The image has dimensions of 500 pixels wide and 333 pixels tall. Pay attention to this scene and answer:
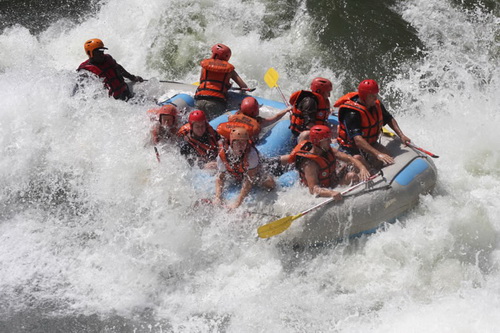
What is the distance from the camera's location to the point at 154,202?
499 centimetres

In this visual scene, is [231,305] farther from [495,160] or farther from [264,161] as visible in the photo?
[495,160]

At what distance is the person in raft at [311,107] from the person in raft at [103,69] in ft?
7.41

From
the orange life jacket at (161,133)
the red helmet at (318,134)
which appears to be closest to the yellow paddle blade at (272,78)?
the orange life jacket at (161,133)

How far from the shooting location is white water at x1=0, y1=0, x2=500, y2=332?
4.30 metres

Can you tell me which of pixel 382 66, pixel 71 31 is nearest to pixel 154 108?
pixel 382 66

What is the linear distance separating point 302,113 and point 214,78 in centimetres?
129

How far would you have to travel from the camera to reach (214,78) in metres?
5.78

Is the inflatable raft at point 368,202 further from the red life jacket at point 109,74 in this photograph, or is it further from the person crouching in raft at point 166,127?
the red life jacket at point 109,74

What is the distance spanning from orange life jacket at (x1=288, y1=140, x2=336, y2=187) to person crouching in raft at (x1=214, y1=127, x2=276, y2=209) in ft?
1.00

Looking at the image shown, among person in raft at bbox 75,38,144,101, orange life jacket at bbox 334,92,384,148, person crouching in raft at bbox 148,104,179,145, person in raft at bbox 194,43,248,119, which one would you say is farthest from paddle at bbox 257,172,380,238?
person in raft at bbox 75,38,144,101

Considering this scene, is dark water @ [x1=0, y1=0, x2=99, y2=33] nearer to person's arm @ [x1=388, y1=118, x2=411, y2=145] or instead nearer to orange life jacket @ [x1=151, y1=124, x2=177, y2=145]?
orange life jacket @ [x1=151, y1=124, x2=177, y2=145]

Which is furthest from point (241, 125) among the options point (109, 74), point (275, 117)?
point (109, 74)

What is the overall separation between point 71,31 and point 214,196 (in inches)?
→ 231

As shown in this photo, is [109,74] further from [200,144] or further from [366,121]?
[366,121]
